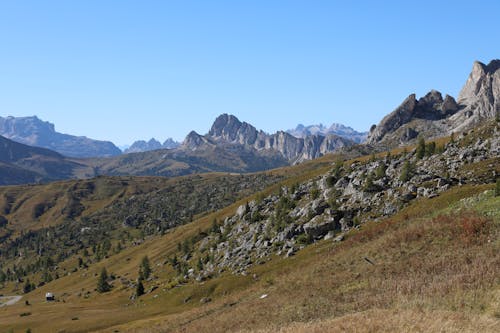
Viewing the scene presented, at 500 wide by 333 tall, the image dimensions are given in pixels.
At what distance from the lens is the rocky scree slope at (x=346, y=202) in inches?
3893

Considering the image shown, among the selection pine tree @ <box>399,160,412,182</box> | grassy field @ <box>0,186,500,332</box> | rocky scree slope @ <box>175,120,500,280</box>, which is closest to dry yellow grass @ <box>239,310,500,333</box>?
grassy field @ <box>0,186,500,332</box>

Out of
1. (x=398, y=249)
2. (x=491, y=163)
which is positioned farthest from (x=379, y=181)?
(x=398, y=249)

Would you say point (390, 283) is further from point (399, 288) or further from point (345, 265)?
point (345, 265)

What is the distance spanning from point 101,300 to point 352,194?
3883 inches

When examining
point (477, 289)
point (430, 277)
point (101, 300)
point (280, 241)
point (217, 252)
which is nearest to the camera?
point (477, 289)

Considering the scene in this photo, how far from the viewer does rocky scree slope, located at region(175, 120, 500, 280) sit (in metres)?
98.9

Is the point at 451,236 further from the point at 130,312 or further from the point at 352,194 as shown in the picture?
the point at 130,312

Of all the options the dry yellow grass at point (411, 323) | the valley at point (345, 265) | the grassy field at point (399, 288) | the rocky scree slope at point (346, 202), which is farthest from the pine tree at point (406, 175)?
the dry yellow grass at point (411, 323)

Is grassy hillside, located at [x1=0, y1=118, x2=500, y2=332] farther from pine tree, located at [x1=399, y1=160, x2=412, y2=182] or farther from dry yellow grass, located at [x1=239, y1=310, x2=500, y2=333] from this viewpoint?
pine tree, located at [x1=399, y1=160, x2=412, y2=182]

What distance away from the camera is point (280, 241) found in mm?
113688

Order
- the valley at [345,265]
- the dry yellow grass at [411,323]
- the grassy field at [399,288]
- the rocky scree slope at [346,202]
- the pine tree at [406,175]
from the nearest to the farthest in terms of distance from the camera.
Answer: the dry yellow grass at [411,323]
the grassy field at [399,288]
the valley at [345,265]
the rocky scree slope at [346,202]
the pine tree at [406,175]

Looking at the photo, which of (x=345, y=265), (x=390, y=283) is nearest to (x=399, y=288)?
(x=390, y=283)

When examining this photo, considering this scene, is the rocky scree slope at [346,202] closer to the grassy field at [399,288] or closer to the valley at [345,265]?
the valley at [345,265]

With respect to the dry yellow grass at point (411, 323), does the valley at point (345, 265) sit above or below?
below
